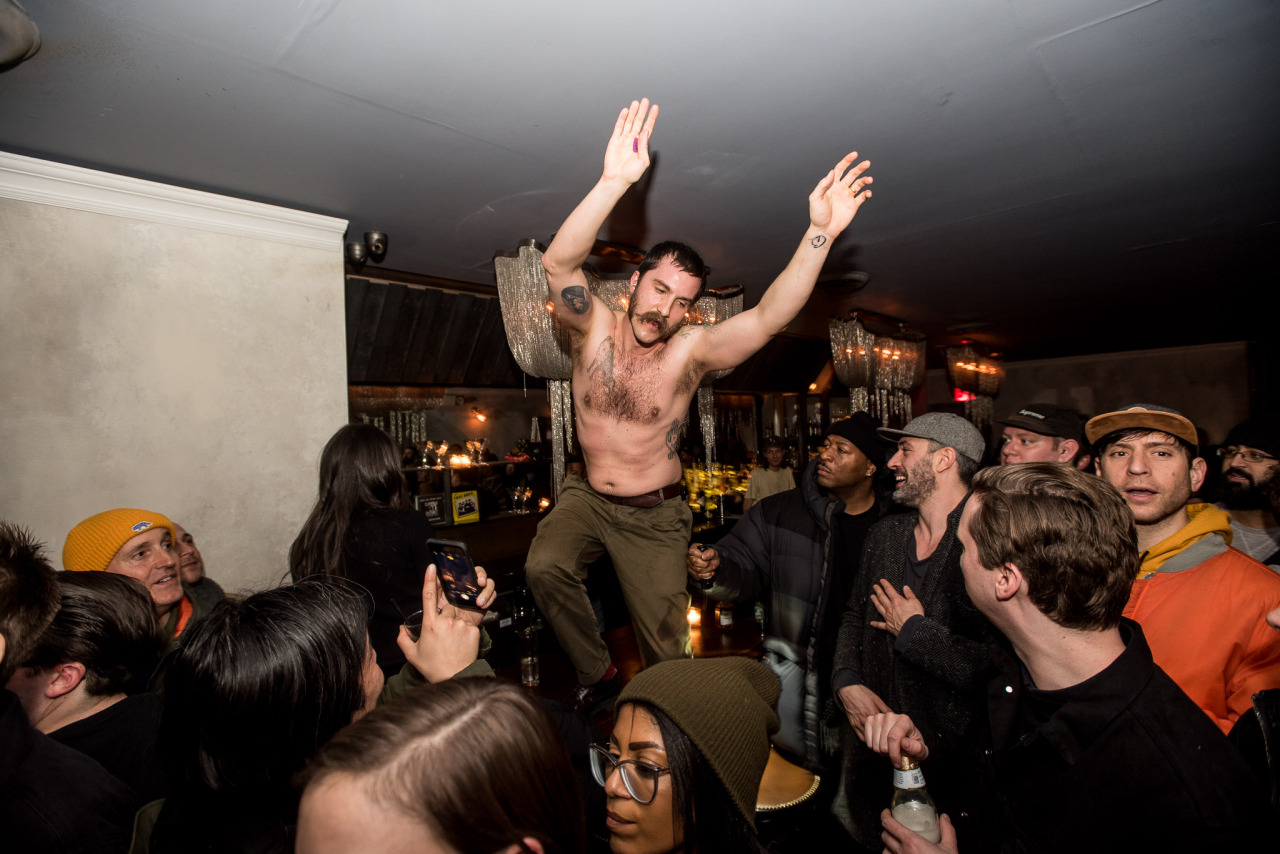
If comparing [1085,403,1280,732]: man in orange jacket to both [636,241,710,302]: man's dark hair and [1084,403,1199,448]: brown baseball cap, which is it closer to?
[1084,403,1199,448]: brown baseball cap

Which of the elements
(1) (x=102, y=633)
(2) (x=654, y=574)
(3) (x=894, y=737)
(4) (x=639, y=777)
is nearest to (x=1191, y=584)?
(3) (x=894, y=737)

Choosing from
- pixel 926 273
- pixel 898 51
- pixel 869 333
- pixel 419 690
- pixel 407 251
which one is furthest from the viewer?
pixel 869 333

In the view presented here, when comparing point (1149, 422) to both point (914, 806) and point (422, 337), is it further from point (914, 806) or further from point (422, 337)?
point (422, 337)

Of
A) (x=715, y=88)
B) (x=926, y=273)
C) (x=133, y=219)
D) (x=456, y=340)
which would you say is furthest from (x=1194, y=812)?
(x=456, y=340)

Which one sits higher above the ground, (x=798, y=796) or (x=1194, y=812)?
(x=1194, y=812)

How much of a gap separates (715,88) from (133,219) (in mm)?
2967

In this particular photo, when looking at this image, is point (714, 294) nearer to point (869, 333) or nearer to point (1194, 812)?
point (869, 333)

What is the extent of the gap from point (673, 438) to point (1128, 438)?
1795 millimetres

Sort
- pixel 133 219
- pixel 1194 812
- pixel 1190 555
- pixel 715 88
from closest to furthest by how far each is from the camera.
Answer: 1. pixel 1194 812
2. pixel 1190 555
3. pixel 715 88
4. pixel 133 219

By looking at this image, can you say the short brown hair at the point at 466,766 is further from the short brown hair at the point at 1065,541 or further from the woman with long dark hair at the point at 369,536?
the woman with long dark hair at the point at 369,536

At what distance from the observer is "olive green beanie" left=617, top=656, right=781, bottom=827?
3.76ft

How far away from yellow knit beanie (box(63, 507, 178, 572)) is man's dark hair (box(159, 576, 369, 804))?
62.4 inches

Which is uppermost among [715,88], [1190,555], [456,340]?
[715,88]

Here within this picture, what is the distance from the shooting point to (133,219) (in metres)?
3.21
